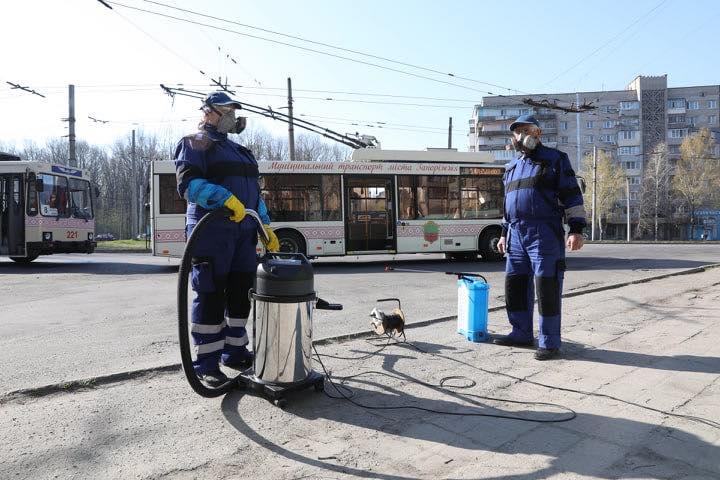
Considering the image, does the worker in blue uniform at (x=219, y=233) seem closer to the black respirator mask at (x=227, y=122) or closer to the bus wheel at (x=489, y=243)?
the black respirator mask at (x=227, y=122)

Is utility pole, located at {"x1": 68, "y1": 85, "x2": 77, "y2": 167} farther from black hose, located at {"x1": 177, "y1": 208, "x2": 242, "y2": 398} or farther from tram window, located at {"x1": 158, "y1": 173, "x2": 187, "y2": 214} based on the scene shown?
black hose, located at {"x1": 177, "y1": 208, "x2": 242, "y2": 398}

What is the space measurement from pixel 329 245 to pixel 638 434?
11503 mm

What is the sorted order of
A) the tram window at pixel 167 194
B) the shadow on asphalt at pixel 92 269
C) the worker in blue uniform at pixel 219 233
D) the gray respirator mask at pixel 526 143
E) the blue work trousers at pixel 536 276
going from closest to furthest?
the worker in blue uniform at pixel 219 233
the blue work trousers at pixel 536 276
the gray respirator mask at pixel 526 143
the shadow on asphalt at pixel 92 269
the tram window at pixel 167 194

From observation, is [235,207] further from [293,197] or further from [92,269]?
[92,269]

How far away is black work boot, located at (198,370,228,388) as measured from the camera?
3562 millimetres

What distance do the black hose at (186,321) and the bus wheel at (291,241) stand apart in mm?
10325

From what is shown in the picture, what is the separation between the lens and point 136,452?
265 cm

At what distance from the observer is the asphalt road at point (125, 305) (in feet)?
14.7

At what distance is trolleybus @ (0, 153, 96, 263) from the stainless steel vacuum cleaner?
13.4m

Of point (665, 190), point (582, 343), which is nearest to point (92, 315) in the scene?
point (582, 343)

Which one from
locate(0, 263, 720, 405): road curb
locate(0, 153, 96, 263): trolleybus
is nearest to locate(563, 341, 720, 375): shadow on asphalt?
locate(0, 263, 720, 405): road curb

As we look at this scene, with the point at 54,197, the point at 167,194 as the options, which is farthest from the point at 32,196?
the point at 167,194

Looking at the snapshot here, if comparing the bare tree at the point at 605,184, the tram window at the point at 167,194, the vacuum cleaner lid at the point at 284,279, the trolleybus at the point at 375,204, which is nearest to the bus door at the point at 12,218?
the trolleybus at the point at 375,204

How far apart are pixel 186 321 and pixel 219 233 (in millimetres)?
702
